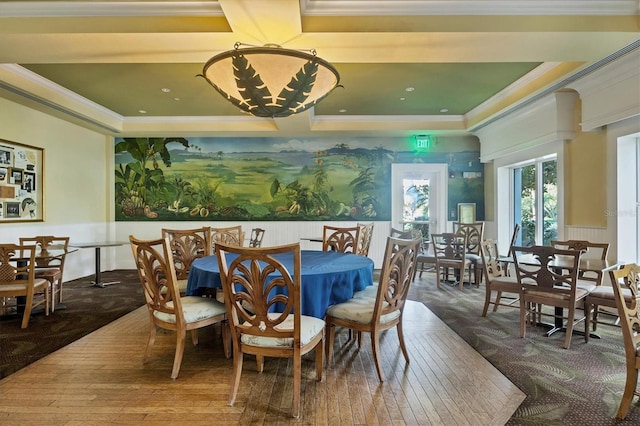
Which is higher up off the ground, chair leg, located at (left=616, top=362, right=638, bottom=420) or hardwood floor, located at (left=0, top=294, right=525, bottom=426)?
chair leg, located at (left=616, top=362, right=638, bottom=420)

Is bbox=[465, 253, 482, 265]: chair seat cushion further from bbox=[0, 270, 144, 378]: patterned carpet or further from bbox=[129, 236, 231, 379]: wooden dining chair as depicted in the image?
bbox=[0, 270, 144, 378]: patterned carpet

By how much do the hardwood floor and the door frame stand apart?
4.37m

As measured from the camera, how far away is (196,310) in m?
2.70

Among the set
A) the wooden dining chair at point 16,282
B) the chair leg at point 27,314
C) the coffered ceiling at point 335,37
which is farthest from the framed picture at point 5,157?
the chair leg at point 27,314

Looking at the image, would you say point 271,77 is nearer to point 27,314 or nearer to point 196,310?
point 196,310

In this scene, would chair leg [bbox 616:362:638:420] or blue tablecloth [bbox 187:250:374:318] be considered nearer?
chair leg [bbox 616:362:638:420]

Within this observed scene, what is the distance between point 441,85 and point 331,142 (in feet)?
9.44

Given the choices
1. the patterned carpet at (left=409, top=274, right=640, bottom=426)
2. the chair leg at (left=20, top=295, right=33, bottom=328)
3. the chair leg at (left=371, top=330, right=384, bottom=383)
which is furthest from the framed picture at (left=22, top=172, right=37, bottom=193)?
the patterned carpet at (left=409, top=274, right=640, bottom=426)

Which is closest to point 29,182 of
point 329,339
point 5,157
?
point 5,157

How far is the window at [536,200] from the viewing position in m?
5.44

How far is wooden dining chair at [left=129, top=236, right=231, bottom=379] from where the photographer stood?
8.34ft

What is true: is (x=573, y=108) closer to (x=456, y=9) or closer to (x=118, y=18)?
(x=456, y=9)

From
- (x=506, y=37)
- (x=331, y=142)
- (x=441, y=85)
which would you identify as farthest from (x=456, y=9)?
(x=331, y=142)

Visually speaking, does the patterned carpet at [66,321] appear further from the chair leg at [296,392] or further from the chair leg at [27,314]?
the chair leg at [296,392]
